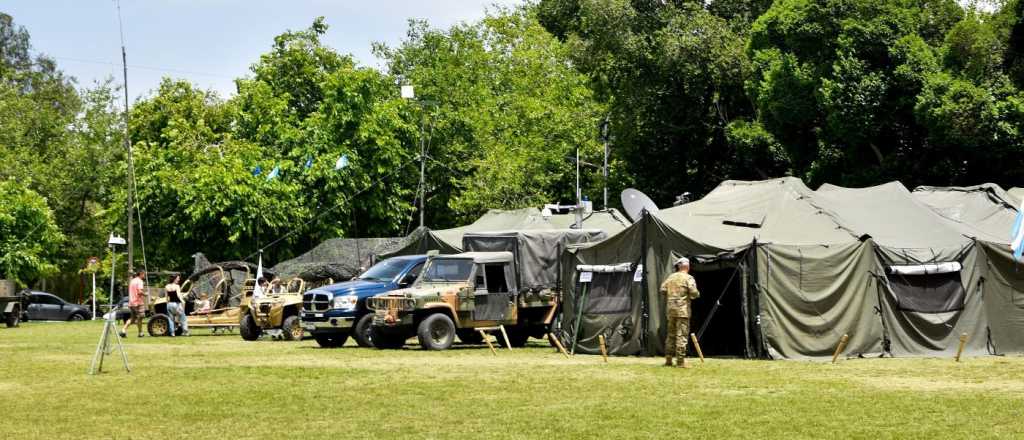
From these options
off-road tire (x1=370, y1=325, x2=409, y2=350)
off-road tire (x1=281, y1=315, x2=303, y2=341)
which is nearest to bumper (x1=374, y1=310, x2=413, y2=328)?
off-road tire (x1=370, y1=325, x2=409, y2=350)

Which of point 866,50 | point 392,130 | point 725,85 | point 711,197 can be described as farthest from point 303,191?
point 711,197

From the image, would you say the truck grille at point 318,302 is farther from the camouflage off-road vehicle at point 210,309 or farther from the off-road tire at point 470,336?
the camouflage off-road vehicle at point 210,309

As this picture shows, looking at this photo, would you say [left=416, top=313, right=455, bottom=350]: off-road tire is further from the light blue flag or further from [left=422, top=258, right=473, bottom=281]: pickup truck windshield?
the light blue flag

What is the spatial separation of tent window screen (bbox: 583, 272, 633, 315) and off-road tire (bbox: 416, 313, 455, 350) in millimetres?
2999

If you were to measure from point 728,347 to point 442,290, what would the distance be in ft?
19.1

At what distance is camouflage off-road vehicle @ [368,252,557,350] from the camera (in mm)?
26031

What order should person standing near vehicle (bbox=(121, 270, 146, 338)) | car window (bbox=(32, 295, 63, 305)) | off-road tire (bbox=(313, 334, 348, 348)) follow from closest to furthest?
off-road tire (bbox=(313, 334, 348, 348)) < person standing near vehicle (bbox=(121, 270, 146, 338)) < car window (bbox=(32, 295, 63, 305))

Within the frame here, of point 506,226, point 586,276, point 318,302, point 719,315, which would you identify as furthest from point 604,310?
point 506,226

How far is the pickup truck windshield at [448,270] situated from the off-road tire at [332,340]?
2881 millimetres

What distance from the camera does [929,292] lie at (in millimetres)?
23719

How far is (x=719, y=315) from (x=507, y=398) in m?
10.7

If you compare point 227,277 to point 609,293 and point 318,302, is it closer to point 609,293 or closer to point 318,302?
point 318,302

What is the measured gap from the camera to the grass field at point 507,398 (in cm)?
1272

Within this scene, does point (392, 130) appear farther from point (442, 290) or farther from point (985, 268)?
point (985, 268)
